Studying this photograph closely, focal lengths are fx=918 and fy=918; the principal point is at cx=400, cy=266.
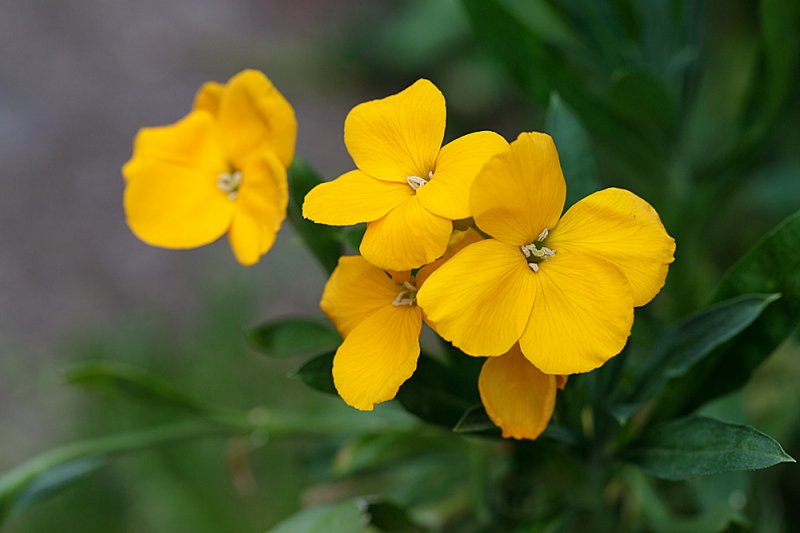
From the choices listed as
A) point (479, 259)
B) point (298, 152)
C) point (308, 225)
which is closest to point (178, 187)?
point (308, 225)

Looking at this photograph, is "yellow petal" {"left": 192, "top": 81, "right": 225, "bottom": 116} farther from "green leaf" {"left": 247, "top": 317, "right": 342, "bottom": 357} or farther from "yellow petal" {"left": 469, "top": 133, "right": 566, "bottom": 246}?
"yellow petal" {"left": 469, "top": 133, "right": 566, "bottom": 246}

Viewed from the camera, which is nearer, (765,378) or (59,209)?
(765,378)

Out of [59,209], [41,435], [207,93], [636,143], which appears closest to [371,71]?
[59,209]

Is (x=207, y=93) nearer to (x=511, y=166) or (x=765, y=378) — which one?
(x=511, y=166)

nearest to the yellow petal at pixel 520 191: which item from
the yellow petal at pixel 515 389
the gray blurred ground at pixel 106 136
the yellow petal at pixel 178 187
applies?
the yellow petal at pixel 515 389

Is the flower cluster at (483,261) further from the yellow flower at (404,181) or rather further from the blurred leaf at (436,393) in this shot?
the blurred leaf at (436,393)

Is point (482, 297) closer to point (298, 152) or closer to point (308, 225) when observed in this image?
point (308, 225)
